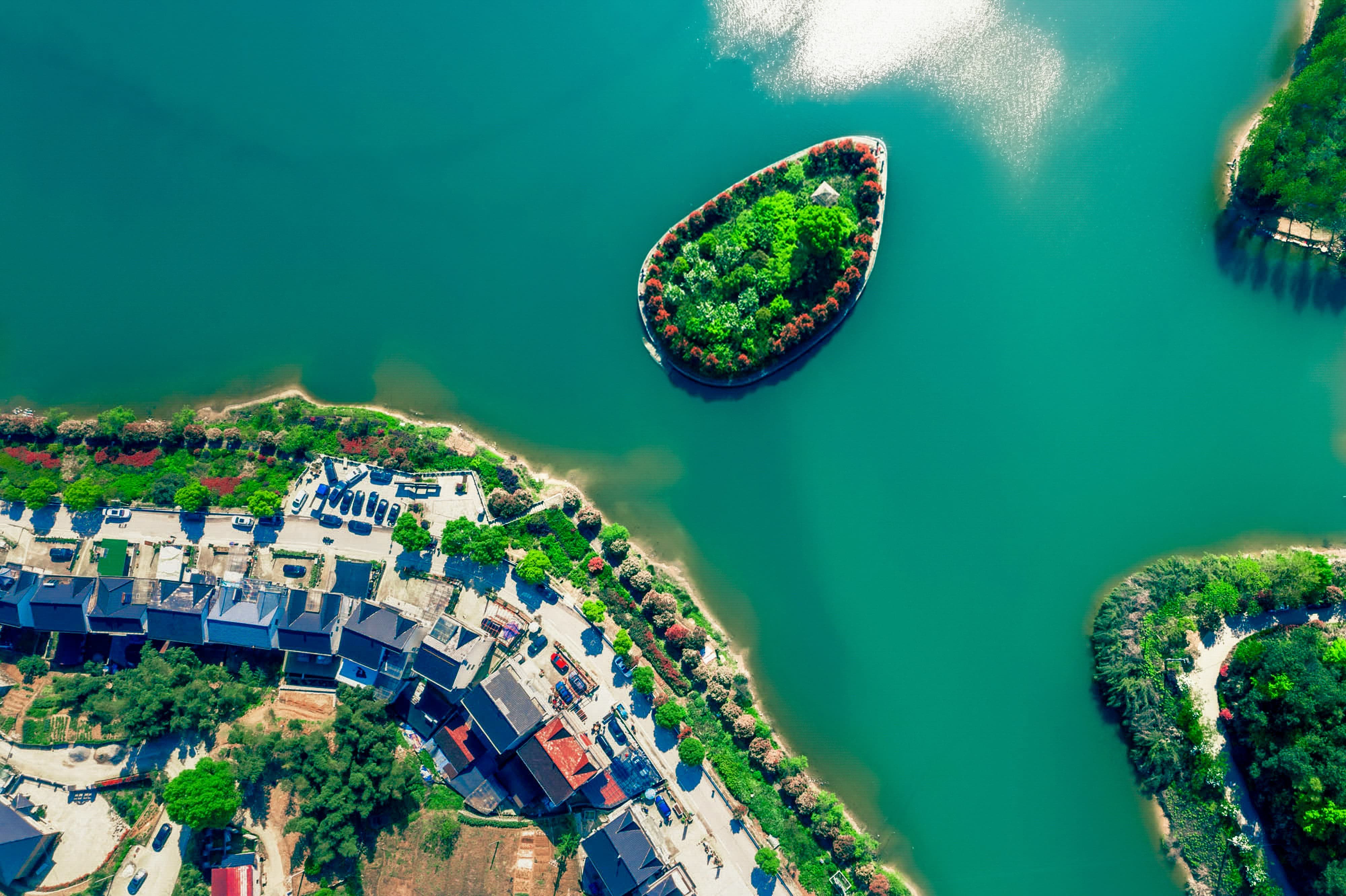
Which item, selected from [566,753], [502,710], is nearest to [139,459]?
[502,710]

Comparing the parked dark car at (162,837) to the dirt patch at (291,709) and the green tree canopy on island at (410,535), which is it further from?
the green tree canopy on island at (410,535)

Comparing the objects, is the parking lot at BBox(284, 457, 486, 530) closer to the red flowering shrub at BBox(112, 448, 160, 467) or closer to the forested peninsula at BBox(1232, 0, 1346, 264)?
the red flowering shrub at BBox(112, 448, 160, 467)

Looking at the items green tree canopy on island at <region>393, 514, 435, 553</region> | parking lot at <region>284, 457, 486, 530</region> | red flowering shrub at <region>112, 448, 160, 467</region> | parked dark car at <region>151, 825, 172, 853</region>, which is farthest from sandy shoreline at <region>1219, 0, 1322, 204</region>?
parked dark car at <region>151, 825, 172, 853</region>

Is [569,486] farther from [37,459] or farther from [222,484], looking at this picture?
[37,459]

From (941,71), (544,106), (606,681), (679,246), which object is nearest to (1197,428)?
(941,71)

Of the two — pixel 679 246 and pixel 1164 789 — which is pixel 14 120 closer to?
pixel 679 246

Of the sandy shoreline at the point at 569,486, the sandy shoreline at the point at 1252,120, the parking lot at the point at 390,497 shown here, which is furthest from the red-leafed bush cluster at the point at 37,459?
the sandy shoreline at the point at 1252,120

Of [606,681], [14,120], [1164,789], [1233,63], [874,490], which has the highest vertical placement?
[14,120]
